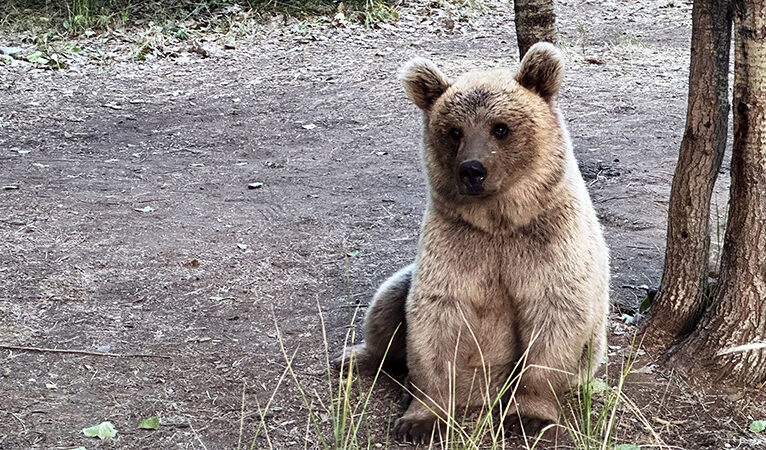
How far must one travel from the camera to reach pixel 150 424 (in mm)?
3707

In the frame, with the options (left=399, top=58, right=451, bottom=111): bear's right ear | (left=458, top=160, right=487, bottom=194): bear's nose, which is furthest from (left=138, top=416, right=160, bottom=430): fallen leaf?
(left=399, top=58, right=451, bottom=111): bear's right ear

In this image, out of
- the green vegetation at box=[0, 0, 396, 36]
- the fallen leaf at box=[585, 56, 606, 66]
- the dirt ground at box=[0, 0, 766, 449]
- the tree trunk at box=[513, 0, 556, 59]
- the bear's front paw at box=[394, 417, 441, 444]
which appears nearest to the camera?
the bear's front paw at box=[394, 417, 441, 444]

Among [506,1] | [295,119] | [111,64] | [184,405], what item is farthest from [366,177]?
[506,1]

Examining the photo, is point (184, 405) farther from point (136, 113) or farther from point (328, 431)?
point (136, 113)

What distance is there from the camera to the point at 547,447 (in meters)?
3.61

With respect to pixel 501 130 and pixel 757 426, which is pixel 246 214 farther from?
pixel 757 426

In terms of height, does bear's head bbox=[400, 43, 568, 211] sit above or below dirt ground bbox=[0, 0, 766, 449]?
above

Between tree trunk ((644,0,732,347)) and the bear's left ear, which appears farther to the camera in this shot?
tree trunk ((644,0,732,347))

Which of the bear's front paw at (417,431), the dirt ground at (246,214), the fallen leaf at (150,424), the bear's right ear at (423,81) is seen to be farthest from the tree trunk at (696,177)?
the fallen leaf at (150,424)

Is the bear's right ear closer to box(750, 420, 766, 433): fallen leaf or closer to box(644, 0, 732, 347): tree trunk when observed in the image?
box(644, 0, 732, 347): tree trunk

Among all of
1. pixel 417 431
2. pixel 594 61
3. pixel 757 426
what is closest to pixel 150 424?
pixel 417 431

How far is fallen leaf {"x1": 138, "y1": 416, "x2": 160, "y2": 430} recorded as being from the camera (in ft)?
12.1

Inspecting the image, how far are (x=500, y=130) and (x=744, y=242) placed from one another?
1245 mm

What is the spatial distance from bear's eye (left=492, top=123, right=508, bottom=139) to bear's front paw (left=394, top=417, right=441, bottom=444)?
1232 millimetres
